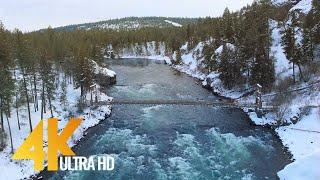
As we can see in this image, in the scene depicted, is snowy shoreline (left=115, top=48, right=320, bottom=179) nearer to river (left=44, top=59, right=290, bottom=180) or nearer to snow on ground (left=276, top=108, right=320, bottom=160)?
snow on ground (left=276, top=108, right=320, bottom=160)

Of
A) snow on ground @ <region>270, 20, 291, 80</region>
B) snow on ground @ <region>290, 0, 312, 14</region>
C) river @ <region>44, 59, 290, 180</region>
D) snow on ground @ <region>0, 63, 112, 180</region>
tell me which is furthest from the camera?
snow on ground @ <region>290, 0, 312, 14</region>

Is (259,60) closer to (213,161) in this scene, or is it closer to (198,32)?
(213,161)

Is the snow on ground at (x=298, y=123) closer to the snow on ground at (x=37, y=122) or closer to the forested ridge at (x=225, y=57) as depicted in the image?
the forested ridge at (x=225, y=57)

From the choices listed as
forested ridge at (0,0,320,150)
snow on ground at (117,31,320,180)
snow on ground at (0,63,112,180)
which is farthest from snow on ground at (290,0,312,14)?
snow on ground at (0,63,112,180)

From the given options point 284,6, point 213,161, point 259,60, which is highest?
point 284,6

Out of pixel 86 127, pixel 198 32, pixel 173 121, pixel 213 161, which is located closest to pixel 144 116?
pixel 173 121
